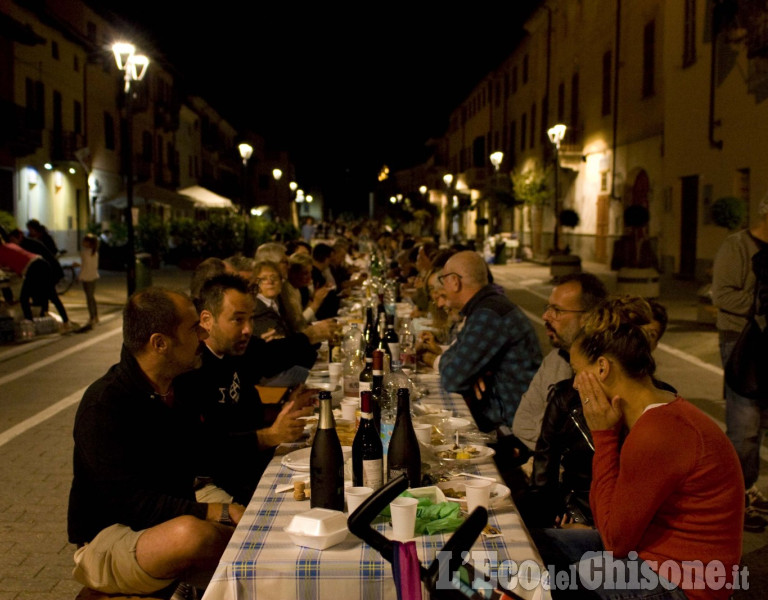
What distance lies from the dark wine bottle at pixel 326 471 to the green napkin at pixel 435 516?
0.70 ft

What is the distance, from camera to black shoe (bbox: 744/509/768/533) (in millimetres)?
5125

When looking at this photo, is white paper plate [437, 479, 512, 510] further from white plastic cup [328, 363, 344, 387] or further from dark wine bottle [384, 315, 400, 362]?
dark wine bottle [384, 315, 400, 362]

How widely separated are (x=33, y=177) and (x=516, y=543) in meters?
34.3

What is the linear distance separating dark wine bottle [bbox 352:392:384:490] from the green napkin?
8.8 inches

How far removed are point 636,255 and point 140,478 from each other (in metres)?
24.5

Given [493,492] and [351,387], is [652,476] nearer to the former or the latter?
[493,492]

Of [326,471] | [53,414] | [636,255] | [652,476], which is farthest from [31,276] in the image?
[636,255]

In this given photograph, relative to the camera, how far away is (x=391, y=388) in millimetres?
4297

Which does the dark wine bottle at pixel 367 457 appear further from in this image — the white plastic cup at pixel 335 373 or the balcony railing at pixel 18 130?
the balcony railing at pixel 18 130

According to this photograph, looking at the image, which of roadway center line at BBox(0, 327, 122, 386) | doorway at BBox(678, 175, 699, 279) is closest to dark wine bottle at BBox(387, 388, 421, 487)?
roadway center line at BBox(0, 327, 122, 386)

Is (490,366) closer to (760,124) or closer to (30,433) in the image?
(30,433)

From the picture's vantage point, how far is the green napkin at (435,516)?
2816mm

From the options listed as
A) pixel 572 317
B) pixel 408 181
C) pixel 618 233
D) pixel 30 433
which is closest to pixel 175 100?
pixel 618 233

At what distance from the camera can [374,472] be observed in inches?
125
